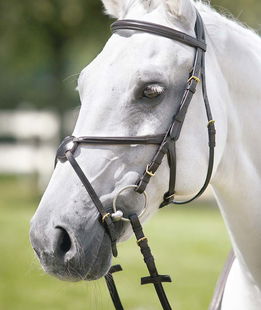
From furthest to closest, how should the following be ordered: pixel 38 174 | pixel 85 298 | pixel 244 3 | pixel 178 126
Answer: pixel 38 174
pixel 244 3
pixel 85 298
pixel 178 126

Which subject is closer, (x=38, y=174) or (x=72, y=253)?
(x=72, y=253)

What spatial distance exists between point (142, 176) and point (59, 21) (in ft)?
57.0

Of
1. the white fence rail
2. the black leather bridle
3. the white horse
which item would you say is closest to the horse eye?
the white horse

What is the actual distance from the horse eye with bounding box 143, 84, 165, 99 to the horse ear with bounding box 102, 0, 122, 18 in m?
0.64

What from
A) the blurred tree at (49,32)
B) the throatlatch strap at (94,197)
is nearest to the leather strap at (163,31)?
the throatlatch strap at (94,197)

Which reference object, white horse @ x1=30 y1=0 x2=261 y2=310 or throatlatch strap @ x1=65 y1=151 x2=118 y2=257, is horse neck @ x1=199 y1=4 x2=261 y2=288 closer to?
white horse @ x1=30 y1=0 x2=261 y2=310

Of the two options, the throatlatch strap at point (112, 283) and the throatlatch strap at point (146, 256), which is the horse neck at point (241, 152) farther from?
the throatlatch strap at point (112, 283)

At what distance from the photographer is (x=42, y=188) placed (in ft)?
61.4

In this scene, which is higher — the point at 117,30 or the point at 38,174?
the point at 38,174

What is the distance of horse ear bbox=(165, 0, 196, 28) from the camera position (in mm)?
3154

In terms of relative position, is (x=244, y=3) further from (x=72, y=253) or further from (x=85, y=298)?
(x=72, y=253)

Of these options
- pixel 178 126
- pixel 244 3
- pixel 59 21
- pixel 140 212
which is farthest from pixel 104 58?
pixel 59 21

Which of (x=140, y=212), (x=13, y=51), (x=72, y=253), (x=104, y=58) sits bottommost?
(x=72, y=253)

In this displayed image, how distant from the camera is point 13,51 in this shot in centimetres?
2042
